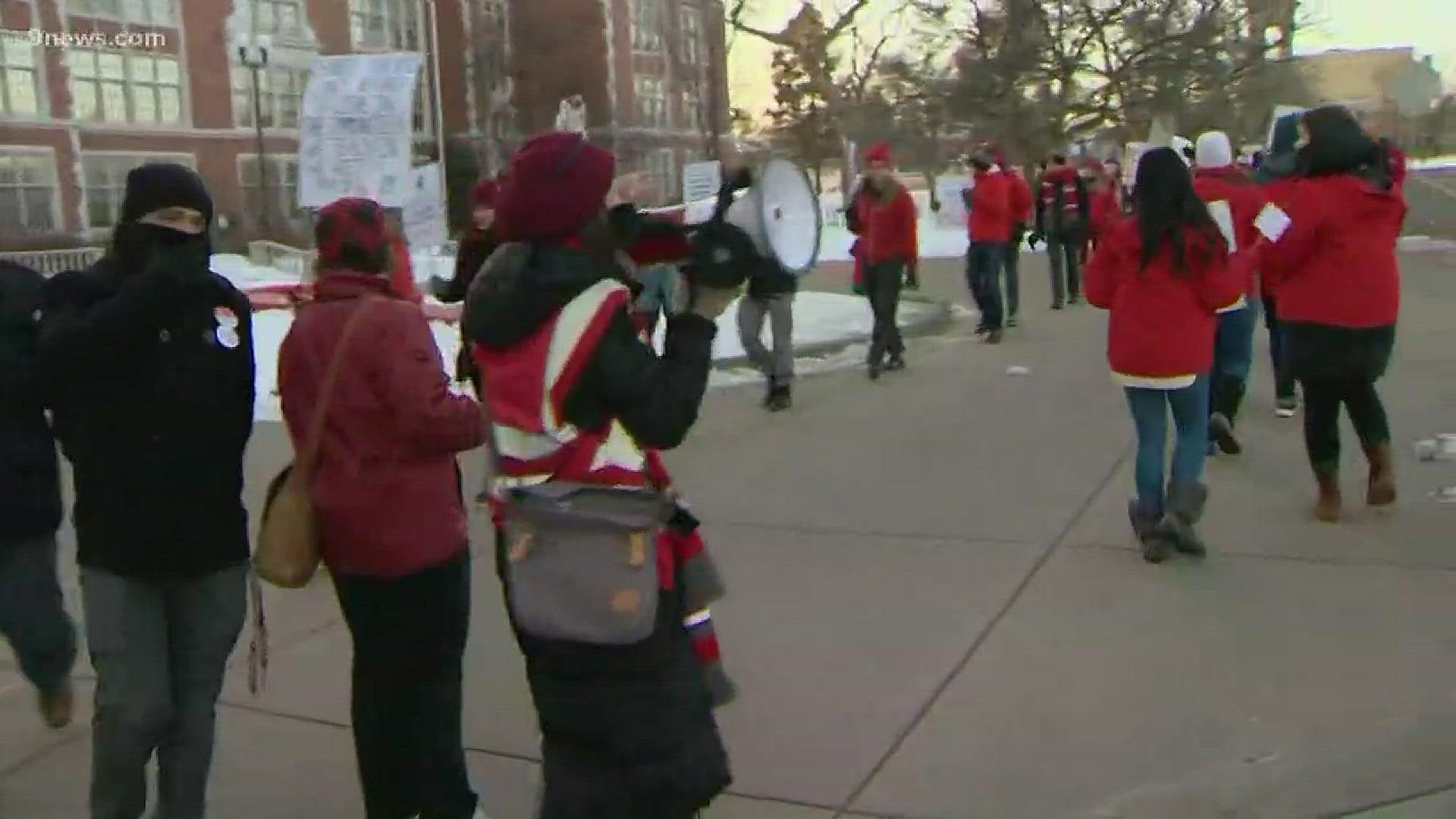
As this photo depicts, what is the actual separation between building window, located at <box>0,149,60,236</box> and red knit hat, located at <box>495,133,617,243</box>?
33815mm

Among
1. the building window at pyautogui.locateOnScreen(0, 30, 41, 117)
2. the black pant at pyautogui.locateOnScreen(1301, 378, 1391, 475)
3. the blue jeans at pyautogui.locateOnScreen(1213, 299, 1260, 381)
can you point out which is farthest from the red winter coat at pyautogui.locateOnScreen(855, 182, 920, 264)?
the building window at pyautogui.locateOnScreen(0, 30, 41, 117)

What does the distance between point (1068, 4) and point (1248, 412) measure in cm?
2578

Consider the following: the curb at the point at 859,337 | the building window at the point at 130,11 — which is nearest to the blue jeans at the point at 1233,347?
the curb at the point at 859,337

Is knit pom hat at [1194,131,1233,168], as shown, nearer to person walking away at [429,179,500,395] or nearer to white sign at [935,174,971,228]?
person walking away at [429,179,500,395]

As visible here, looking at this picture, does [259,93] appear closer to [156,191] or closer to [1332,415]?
[1332,415]

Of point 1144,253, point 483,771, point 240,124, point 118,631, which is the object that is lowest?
point 483,771

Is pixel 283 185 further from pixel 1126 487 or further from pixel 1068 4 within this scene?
pixel 1126 487

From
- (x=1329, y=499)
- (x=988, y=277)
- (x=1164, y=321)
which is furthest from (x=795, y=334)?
(x=1164, y=321)

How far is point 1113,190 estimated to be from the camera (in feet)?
52.4

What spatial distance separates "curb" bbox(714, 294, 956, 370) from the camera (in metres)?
Answer: 11.5

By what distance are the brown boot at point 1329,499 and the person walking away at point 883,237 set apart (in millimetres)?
4512

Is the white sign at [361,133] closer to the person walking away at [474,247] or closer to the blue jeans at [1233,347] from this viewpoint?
the person walking away at [474,247]

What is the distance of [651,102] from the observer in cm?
5438

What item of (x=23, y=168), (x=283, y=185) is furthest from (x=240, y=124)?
(x=23, y=168)
